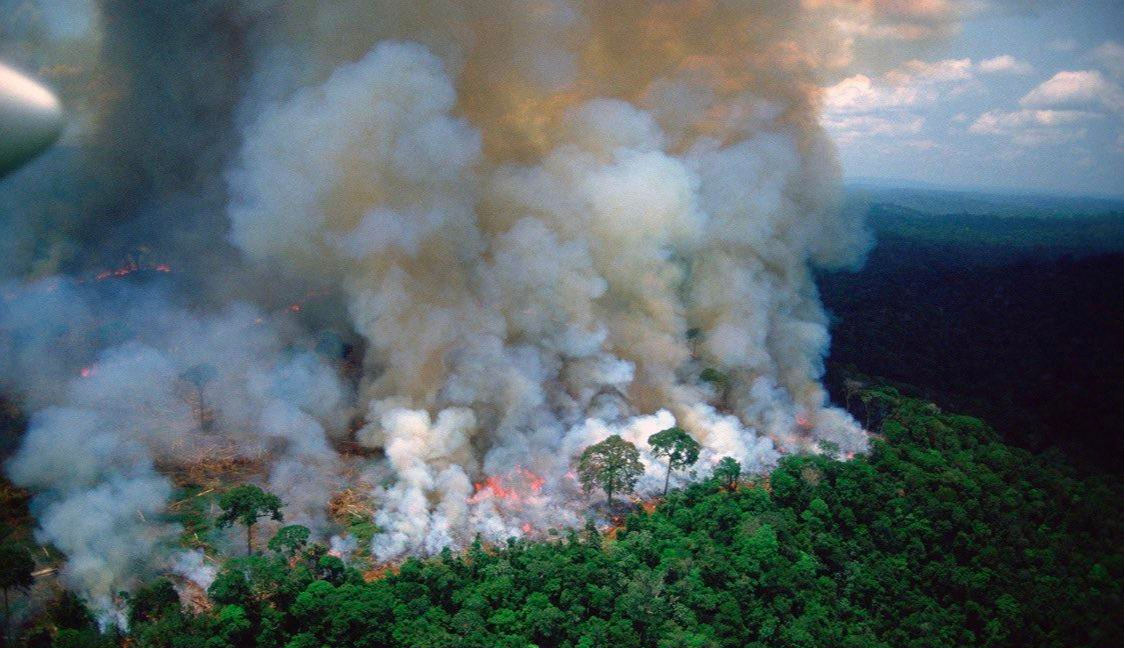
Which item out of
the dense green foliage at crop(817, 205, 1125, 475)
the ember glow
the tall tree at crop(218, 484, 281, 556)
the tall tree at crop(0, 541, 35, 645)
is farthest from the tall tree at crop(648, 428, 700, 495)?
the tall tree at crop(0, 541, 35, 645)

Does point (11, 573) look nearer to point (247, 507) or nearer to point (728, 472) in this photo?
point (247, 507)

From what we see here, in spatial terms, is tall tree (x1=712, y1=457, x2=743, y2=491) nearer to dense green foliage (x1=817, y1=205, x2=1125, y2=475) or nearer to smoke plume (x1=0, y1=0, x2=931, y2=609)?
smoke plume (x1=0, y1=0, x2=931, y2=609)

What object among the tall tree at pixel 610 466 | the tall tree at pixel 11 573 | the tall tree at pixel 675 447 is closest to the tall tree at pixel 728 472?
the tall tree at pixel 675 447

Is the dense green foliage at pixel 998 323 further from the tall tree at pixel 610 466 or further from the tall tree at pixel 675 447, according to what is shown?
the tall tree at pixel 610 466

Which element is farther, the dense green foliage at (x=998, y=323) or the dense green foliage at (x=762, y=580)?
the dense green foliage at (x=998, y=323)

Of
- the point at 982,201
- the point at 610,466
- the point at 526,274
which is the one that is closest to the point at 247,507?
the point at 610,466

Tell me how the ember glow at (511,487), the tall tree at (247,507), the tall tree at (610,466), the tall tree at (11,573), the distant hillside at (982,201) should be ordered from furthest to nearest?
the tall tree at (610,466) → the ember glow at (511,487) → the tall tree at (247,507) → the distant hillside at (982,201) → the tall tree at (11,573)

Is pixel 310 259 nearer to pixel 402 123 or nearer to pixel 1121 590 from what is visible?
pixel 402 123

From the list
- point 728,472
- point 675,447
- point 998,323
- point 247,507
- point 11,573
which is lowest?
point 11,573
